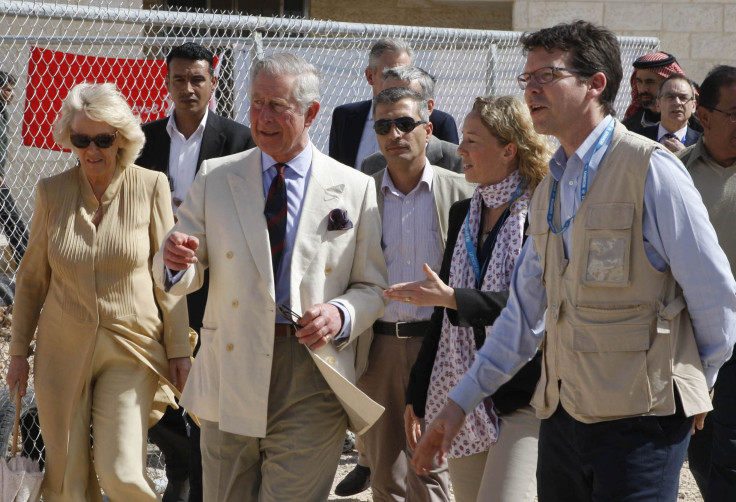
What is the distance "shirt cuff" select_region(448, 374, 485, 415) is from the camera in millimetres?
3297

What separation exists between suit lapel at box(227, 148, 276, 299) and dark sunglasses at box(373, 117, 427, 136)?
94cm

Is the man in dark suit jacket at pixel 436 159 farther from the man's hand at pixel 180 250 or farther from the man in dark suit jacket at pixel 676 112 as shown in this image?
the man's hand at pixel 180 250

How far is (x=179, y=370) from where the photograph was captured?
15.2ft

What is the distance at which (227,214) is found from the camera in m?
3.71

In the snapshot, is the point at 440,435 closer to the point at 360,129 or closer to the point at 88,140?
the point at 88,140

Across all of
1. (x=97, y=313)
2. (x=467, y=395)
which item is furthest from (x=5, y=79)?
(x=467, y=395)

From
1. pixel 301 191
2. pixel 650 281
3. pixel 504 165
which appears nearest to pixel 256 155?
pixel 301 191

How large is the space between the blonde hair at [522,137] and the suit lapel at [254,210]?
38.4 inches

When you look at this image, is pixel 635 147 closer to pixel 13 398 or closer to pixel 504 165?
pixel 504 165

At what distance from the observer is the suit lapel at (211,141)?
546 centimetres

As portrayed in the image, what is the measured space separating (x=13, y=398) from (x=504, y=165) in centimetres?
253

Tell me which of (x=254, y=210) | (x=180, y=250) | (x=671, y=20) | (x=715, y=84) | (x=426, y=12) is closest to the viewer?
(x=180, y=250)

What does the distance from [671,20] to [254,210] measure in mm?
10696

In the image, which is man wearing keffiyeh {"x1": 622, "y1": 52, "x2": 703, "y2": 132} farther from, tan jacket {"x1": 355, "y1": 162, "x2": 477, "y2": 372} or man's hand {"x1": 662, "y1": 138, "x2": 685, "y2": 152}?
tan jacket {"x1": 355, "y1": 162, "x2": 477, "y2": 372}
